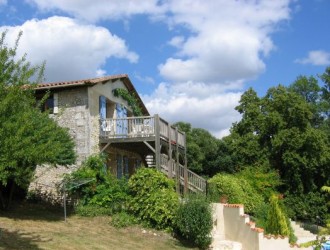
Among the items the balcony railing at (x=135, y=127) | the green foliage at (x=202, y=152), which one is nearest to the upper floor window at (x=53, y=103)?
the balcony railing at (x=135, y=127)

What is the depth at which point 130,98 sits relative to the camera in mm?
26578

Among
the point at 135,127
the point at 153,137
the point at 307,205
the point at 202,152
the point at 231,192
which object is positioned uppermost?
the point at 202,152

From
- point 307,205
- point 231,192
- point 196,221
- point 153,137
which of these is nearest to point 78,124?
point 153,137

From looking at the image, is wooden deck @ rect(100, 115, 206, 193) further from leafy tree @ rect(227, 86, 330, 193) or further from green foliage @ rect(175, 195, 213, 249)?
leafy tree @ rect(227, 86, 330, 193)

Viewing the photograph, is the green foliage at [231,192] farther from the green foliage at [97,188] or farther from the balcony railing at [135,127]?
the green foliage at [97,188]

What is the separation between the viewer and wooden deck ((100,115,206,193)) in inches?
825

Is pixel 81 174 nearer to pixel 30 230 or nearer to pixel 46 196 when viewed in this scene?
pixel 46 196

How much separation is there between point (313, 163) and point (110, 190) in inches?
576

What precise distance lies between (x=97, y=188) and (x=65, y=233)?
4497 mm

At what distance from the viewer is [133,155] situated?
1078 inches

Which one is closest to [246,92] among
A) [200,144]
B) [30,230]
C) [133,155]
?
[133,155]

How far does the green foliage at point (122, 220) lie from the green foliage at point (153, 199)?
0.90 ft

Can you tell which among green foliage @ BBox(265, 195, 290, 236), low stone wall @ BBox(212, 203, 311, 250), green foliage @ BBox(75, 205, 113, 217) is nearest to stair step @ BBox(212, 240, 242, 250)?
low stone wall @ BBox(212, 203, 311, 250)

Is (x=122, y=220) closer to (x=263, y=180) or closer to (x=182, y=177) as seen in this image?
(x=182, y=177)
